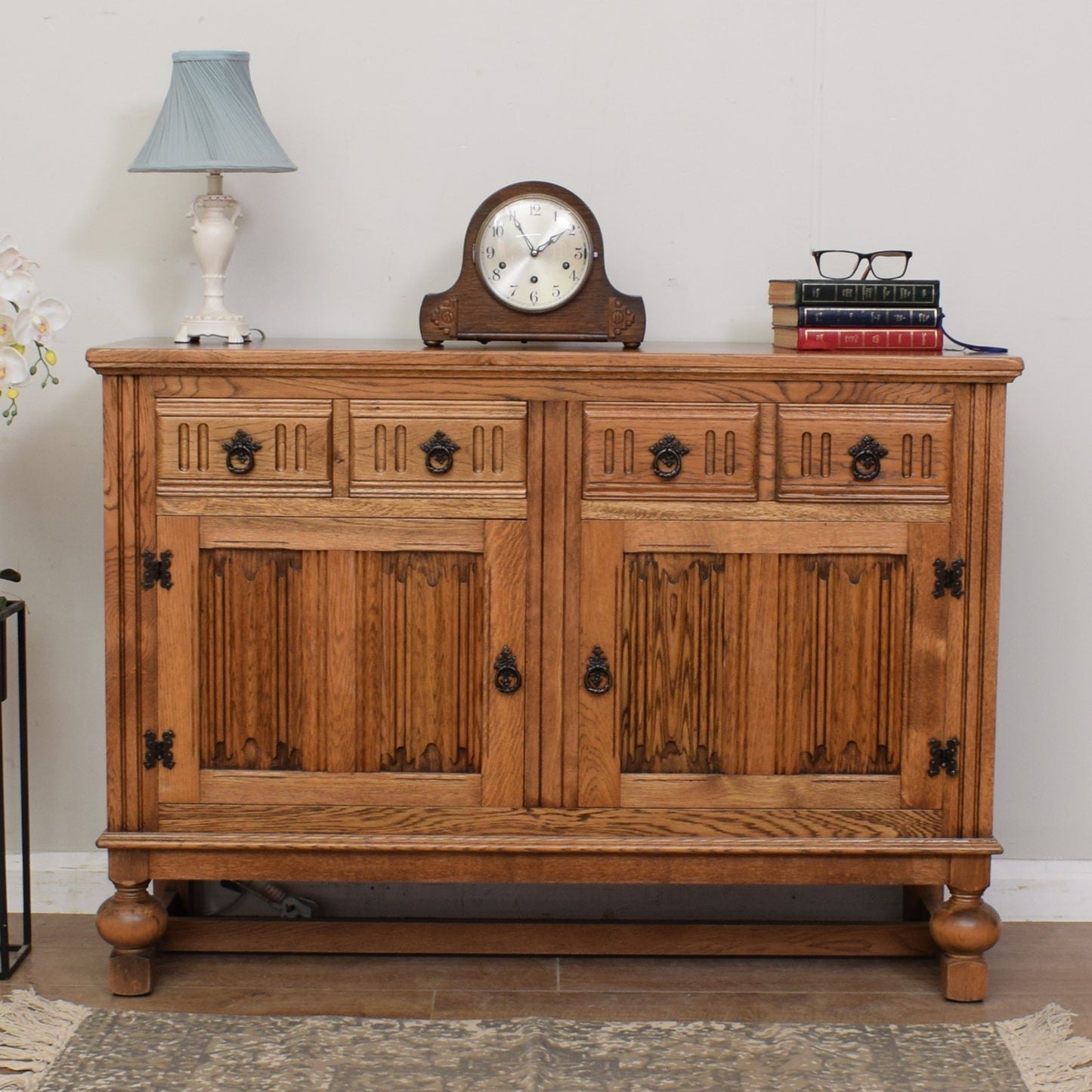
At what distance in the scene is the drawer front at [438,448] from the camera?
2.24 metres

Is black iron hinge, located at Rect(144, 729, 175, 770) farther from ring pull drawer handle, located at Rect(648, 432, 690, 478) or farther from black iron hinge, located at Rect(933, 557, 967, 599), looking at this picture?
black iron hinge, located at Rect(933, 557, 967, 599)

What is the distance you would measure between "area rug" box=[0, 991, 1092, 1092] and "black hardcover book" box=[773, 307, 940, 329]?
1.15 meters

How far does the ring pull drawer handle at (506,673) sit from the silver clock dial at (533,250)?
1.90 ft

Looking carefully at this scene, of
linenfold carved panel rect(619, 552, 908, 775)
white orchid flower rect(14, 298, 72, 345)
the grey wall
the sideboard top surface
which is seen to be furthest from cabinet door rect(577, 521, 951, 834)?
white orchid flower rect(14, 298, 72, 345)

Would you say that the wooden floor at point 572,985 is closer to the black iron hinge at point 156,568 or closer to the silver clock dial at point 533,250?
the black iron hinge at point 156,568

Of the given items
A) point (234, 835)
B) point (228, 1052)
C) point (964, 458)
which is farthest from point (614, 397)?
point (228, 1052)

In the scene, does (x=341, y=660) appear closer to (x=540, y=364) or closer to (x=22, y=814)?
(x=540, y=364)

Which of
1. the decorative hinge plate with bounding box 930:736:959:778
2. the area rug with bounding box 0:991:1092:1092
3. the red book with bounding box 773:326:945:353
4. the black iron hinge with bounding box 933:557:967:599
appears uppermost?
the red book with bounding box 773:326:945:353

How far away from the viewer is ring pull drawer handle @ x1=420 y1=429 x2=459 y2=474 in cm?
224

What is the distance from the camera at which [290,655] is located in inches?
90.4

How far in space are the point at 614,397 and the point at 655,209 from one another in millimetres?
585

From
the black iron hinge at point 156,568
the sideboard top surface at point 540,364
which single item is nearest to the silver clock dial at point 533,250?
the sideboard top surface at point 540,364

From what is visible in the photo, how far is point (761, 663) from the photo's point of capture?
7.52ft

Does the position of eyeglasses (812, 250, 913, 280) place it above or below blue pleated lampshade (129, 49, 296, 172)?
below
